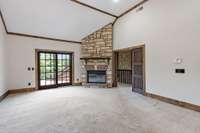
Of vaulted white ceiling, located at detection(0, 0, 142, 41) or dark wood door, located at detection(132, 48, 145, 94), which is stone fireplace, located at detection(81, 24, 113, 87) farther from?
dark wood door, located at detection(132, 48, 145, 94)

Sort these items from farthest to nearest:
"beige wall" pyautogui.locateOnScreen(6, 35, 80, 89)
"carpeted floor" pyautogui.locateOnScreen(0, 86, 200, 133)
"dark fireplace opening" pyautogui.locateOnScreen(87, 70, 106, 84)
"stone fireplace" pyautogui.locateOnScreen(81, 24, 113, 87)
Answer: "dark fireplace opening" pyautogui.locateOnScreen(87, 70, 106, 84), "stone fireplace" pyautogui.locateOnScreen(81, 24, 113, 87), "beige wall" pyautogui.locateOnScreen(6, 35, 80, 89), "carpeted floor" pyautogui.locateOnScreen(0, 86, 200, 133)

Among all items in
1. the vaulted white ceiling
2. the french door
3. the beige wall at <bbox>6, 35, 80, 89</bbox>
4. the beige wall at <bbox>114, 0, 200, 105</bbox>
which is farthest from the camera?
the french door

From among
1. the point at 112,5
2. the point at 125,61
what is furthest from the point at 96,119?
the point at 125,61

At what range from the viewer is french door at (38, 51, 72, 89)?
6040 millimetres

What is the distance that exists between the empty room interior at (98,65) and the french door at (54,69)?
2.0 inches

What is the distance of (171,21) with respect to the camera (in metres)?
3.75

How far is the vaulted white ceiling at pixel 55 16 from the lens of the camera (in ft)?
13.8

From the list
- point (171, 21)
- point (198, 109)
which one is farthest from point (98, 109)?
point (171, 21)

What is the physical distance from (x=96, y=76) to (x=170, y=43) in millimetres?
4123

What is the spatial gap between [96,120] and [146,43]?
347 centimetres

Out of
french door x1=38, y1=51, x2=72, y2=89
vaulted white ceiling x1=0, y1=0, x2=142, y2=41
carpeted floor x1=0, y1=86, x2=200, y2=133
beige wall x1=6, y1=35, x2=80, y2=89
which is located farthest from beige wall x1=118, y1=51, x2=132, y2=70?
beige wall x1=6, y1=35, x2=80, y2=89

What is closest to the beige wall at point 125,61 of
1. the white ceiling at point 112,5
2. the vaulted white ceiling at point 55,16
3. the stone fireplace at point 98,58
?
the stone fireplace at point 98,58

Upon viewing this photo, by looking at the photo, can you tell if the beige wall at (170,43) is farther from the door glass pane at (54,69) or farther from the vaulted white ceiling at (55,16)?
the door glass pane at (54,69)

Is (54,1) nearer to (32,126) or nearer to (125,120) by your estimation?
(32,126)
